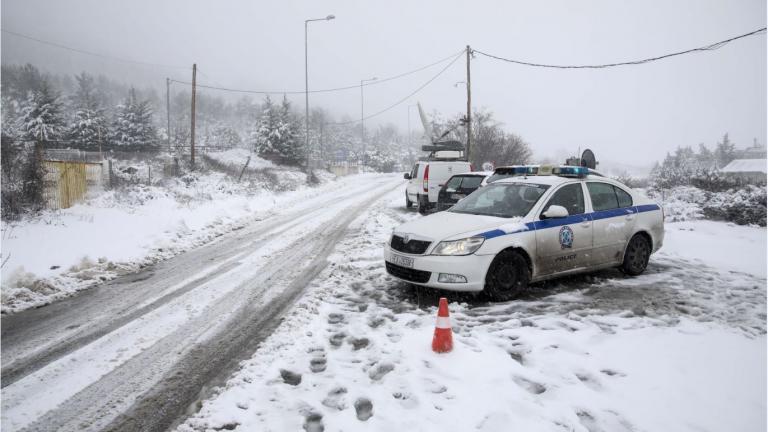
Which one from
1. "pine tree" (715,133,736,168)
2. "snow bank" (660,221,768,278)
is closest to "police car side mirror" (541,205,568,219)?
"snow bank" (660,221,768,278)

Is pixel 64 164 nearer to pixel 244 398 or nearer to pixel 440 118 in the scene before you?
pixel 244 398

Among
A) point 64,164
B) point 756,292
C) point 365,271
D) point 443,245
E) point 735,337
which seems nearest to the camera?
point 735,337

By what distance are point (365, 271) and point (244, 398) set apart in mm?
4137

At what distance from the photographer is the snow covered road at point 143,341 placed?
3418 millimetres

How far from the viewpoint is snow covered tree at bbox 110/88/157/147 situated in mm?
46156

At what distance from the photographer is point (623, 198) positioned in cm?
727

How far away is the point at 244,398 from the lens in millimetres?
3453

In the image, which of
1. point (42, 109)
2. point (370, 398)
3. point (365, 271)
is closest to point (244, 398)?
point (370, 398)

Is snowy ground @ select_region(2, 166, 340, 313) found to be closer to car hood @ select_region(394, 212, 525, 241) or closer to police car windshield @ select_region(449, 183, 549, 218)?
car hood @ select_region(394, 212, 525, 241)

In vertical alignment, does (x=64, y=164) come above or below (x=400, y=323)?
above

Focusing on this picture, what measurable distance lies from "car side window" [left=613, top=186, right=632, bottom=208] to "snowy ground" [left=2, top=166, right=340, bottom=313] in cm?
846

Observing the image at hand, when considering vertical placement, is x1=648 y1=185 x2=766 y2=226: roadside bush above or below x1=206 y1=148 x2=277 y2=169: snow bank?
below

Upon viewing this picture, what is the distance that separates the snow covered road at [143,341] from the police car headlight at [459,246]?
212 cm

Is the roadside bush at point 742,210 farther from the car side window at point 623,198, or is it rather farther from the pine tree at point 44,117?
the pine tree at point 44,117
